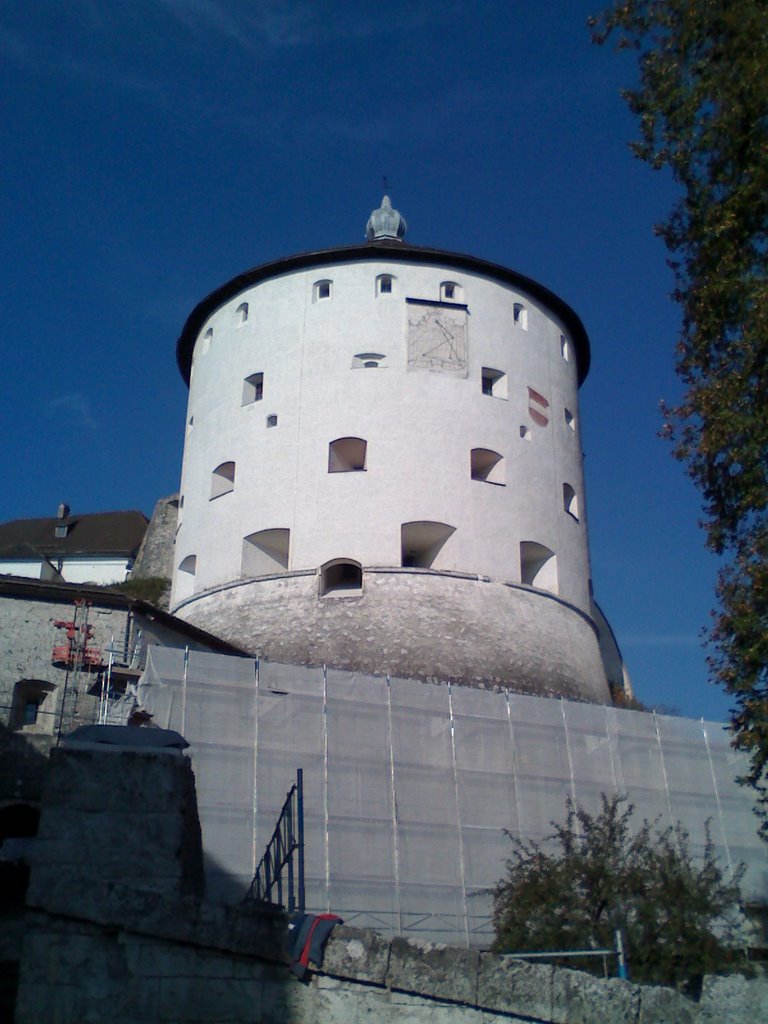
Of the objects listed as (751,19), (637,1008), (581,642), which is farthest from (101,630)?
(637,1008)

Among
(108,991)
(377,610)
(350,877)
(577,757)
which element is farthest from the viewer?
(377,610)

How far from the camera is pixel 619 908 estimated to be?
9688 millimetres

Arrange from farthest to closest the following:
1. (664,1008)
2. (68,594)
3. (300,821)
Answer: (68,594) < (300,821) < (664,1008)

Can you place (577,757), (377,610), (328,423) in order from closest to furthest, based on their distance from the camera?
1. (577,757)
2. (377,610)
3. (328,423)

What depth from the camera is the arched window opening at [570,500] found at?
22.6m

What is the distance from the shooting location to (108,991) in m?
4.55

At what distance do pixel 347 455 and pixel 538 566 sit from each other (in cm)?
439

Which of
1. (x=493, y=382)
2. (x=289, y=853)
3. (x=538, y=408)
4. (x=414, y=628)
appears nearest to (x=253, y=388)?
(x=493, y=382)

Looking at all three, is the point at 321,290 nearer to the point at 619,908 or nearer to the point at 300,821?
the point at 300,821

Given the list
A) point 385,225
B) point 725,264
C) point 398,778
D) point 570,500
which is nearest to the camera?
point 725,264

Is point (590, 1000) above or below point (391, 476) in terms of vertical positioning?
below

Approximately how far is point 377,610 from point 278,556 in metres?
2.93

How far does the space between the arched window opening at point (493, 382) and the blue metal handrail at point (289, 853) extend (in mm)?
10421

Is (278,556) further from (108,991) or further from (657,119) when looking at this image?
(108,991)
